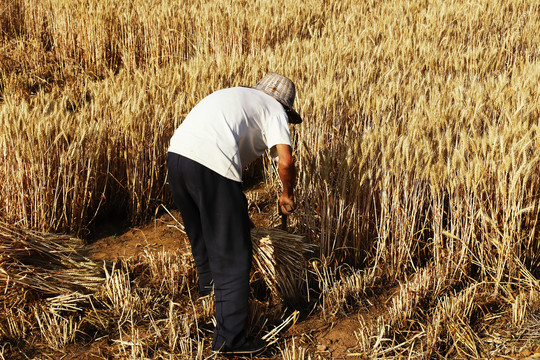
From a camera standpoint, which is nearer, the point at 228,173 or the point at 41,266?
the point at 228,173

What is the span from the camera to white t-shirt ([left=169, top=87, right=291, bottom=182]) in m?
2.42

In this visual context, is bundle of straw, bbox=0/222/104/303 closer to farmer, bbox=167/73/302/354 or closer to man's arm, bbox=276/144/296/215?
farmer, bbox=167/73/302/354

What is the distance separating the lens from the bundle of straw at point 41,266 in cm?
276

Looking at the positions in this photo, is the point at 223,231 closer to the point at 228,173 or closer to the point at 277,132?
the point at 228,173

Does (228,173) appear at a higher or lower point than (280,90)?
lower

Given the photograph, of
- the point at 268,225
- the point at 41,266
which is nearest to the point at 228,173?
the point at 41,266

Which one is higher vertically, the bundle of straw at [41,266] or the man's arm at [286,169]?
the man's arm at [286,169]

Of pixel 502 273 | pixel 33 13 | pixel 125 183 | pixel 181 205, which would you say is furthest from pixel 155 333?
pixel 33 13

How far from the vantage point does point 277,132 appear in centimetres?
246

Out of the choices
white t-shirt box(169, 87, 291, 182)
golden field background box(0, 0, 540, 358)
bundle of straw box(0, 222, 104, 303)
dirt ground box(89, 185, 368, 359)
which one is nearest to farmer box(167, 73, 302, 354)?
white t-shirt box(169, 87, 291, 182)

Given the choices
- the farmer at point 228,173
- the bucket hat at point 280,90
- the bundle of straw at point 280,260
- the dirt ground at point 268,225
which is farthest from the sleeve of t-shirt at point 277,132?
the dirt ground at point 268,225

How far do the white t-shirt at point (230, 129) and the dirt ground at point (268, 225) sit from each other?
86 centimetres

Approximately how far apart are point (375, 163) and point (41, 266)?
1.89 meters

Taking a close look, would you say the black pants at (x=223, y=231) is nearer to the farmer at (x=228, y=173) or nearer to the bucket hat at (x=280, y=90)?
the farmer at (x=228, y=173)
